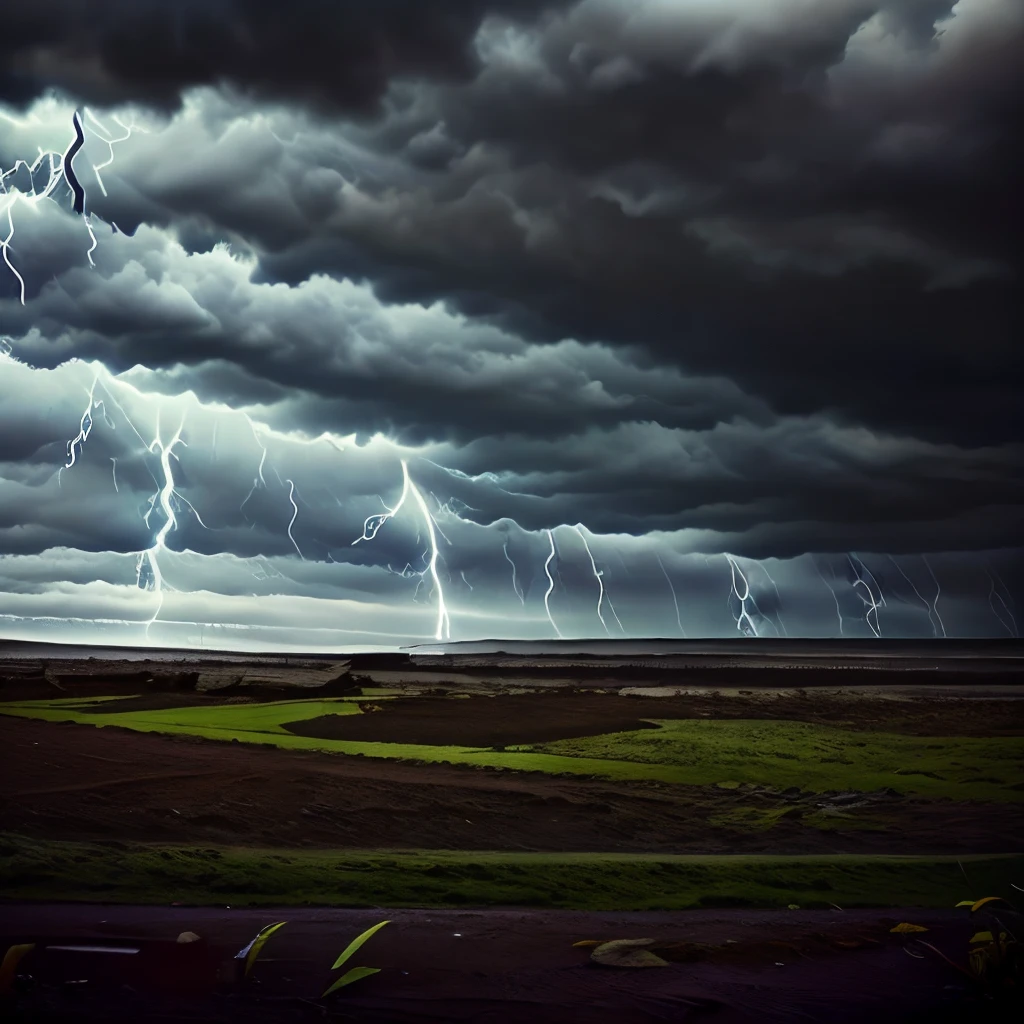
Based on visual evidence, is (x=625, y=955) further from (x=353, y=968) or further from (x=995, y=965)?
(x=995, y=965)

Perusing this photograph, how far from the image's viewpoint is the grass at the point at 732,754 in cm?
2828

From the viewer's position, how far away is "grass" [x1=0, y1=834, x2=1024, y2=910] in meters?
14.8

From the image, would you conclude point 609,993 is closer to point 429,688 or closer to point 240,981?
point 240,981

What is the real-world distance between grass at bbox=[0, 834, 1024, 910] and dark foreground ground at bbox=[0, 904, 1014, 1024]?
728 millimetres

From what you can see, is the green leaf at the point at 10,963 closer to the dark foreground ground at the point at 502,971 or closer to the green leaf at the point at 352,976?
the dark foreground ground at the point at 502,971

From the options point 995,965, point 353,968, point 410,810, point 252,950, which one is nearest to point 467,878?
point 353,968

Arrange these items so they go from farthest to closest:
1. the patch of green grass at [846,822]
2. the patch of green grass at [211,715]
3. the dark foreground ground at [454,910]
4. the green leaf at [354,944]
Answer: the patch of green grass at [211,715]
the patch of green grass at [846,822]
the green leaf at [354,944]
the dark foreground ground at [454,910]

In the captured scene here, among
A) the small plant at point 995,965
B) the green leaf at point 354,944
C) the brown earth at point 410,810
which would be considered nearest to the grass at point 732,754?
the brown earth at point 410,810

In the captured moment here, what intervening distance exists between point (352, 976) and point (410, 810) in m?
10.3

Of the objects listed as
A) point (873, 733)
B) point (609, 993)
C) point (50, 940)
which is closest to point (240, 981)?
point (50, 940)

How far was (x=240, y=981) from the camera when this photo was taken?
37.0ft

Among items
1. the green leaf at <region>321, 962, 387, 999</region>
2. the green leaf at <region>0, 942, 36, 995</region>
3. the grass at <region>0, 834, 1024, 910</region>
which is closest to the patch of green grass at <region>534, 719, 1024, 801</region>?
the grass at <region>0, 834, 1024, 910</region>

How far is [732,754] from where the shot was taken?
32969 millimetres

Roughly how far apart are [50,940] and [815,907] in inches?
419
